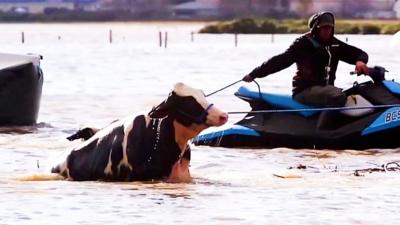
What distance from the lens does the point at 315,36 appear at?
17.2 meters

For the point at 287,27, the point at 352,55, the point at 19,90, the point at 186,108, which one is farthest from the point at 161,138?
the point at 287,27

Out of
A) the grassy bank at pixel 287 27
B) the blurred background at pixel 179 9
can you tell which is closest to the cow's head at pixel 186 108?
the grassy bank at pixel 287 27

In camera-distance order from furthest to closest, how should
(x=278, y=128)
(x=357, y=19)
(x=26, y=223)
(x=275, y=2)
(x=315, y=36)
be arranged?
1. (x=275, y=2)
2. (x=357, y=19)
3. (x=278, y=128)
4. (x=315, y=36)
5. (x=26, y=223)

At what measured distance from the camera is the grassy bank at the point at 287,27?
389 ft

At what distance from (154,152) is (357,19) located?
407 ft

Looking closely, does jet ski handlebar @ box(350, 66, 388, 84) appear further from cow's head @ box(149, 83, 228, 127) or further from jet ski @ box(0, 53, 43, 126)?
jet ski @ box(0, 53, 43, 126)

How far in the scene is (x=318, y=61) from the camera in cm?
1736

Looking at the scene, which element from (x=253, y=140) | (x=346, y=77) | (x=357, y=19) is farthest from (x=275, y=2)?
(x=253, y=140)

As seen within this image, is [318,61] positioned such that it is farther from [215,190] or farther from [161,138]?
[161,138]

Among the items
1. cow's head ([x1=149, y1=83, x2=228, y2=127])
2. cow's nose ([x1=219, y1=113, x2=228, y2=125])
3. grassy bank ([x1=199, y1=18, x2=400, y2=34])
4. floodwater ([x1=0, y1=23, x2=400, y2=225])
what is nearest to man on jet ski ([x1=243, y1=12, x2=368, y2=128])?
floodwater ([x1=0, y1=23, x2=400, y2=225])

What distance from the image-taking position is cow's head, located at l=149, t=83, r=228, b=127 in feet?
44.7

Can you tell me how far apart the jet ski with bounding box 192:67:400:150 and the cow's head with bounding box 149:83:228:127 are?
3702mm

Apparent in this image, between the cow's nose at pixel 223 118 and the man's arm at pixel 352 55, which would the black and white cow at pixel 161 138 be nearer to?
the cow's nose at pixel 223 118

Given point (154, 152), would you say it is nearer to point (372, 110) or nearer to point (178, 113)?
point (178, 113)
